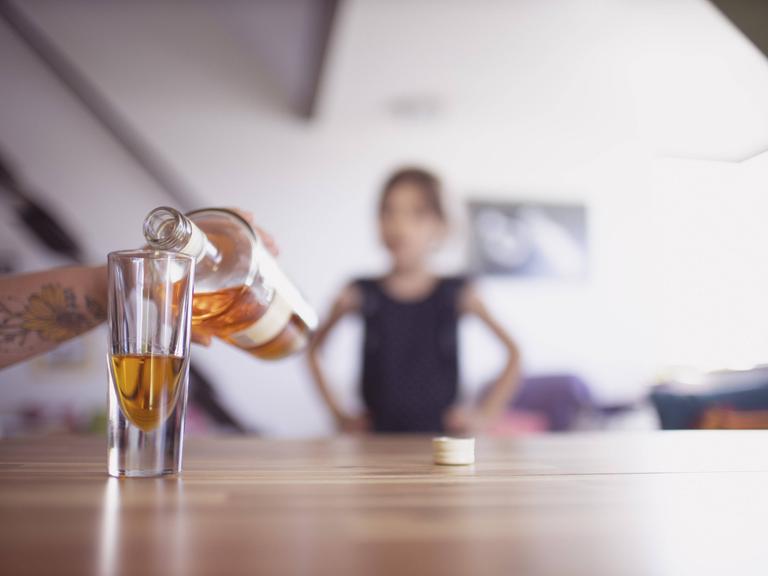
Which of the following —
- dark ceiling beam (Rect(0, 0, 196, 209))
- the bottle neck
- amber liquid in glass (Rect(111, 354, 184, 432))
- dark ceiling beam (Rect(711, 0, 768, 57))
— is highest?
dark ceiling beam (Rect(0, 0, 196, 209))

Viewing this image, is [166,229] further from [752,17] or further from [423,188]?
[423,188]

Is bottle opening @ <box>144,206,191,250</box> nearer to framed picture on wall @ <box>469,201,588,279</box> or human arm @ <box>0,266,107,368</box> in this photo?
human arm @ <box>0,266,107,368</box>

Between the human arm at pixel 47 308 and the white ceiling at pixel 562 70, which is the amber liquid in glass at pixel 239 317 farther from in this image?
the white ceiling at pixel 562 70

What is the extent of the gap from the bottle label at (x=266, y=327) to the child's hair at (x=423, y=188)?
5.13 feet

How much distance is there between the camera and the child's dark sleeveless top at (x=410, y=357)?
2.04 m

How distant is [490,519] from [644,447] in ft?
1.97

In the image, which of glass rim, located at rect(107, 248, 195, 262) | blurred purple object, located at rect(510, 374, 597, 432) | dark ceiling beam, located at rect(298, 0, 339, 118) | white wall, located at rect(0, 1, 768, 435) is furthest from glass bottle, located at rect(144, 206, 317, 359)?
blurred purple object, located at rect(510, 374, 597, 432)

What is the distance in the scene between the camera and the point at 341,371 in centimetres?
416

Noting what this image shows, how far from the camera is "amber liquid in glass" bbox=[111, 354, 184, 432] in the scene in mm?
497

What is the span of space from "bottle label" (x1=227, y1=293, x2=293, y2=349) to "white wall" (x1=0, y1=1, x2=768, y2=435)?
2.73 meters

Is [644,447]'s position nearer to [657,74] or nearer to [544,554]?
[657,74]

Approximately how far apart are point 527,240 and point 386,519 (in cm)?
428

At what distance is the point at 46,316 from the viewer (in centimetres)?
81

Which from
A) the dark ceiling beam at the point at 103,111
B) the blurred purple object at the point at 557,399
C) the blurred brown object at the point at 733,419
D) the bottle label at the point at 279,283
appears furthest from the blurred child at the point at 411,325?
the dark ceiling beam at the point at 103,111
